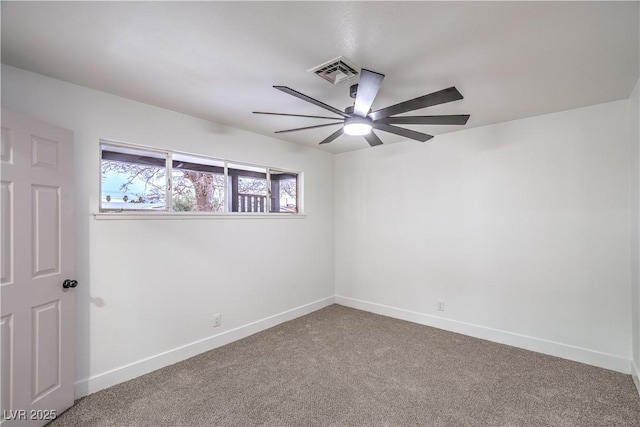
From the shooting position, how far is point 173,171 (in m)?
3.04

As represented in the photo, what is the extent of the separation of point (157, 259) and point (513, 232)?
379 centimetres

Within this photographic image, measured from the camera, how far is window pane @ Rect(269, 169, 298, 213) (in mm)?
4055

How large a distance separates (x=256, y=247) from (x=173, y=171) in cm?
132

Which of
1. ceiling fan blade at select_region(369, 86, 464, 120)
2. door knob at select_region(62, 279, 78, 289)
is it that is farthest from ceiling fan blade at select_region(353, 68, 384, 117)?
door knob at select_region(62, 279, 78, 289)

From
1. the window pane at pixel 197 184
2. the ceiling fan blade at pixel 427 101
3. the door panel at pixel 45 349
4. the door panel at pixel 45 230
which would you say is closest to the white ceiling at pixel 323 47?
the ceiling fan blade at pixel 427 101

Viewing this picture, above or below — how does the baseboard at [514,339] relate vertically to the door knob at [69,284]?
below

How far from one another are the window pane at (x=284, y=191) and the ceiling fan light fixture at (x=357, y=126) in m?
1.88

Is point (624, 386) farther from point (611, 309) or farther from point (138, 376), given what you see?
point (138, 376)

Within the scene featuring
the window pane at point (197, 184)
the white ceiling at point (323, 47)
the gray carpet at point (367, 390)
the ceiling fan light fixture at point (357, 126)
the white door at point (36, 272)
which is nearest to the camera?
the white ceiling at point (323, 47)

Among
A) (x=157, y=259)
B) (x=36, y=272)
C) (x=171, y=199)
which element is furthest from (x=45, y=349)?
(x=171, y=199)

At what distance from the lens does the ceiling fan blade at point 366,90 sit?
5.42ft

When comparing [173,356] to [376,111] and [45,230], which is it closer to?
[45,230]

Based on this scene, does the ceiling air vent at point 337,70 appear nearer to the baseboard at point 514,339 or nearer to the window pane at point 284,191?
the window pane at point 284,191

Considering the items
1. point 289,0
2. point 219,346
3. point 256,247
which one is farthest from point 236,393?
point 289,0
